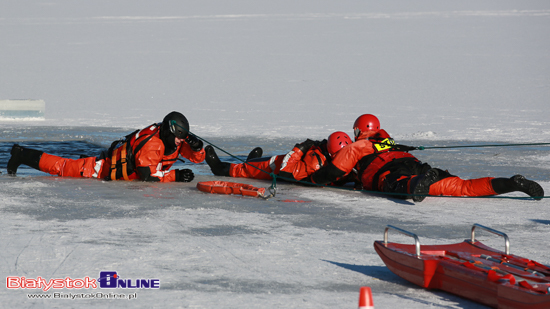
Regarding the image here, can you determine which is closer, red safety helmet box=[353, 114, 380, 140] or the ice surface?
the ice surface

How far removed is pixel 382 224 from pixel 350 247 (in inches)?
27.9

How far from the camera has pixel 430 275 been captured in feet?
9.33

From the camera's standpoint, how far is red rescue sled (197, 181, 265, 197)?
17.4 ft

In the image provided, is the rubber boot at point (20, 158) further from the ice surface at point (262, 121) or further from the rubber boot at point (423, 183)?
the rubber boot at point (423, 183)

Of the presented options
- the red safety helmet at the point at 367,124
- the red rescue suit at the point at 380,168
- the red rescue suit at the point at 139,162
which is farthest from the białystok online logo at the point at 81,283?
the red safety helmet at the point at 367,124

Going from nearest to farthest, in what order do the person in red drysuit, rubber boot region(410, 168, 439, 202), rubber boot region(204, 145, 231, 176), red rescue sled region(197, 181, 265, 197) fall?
rubber boot region(410, 168, 439, 202)
red rescue sled region(197, 181, 265, 197)
the person in red drysuit
rubber boot region(204, 145, 231, 176)

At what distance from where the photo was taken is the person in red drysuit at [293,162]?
Result: 5.97 m

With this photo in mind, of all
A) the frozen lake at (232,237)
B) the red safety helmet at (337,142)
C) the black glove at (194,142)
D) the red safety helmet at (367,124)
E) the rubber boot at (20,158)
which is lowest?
the frozen lake at (232,237)

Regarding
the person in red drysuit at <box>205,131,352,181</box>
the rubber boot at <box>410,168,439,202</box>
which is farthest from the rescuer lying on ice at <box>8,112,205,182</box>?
the rubber boot at <box>410,168,439,202</box>

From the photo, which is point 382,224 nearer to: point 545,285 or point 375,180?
point 375,180

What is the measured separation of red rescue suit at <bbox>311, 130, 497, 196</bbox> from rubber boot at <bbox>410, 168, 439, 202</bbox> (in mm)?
194

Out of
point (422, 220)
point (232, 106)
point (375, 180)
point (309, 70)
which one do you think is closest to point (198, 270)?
point (422, 220)

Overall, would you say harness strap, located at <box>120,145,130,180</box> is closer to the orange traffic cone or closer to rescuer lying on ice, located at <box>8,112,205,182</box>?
rescuer lying on ice, located at <box>8,112,205,182</box>

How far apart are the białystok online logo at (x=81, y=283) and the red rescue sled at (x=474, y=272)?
3.84ft
